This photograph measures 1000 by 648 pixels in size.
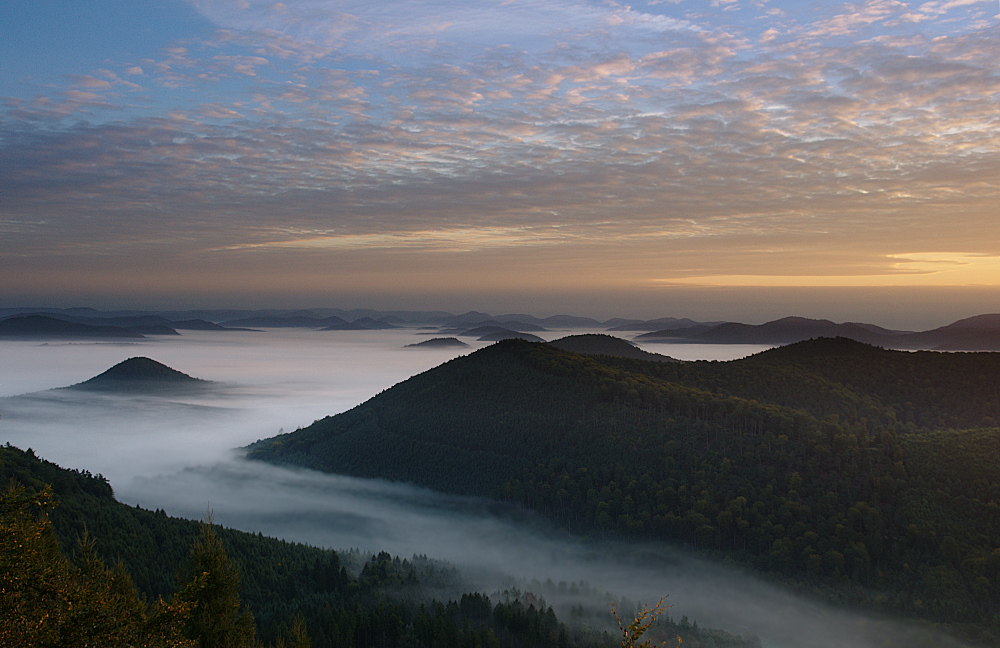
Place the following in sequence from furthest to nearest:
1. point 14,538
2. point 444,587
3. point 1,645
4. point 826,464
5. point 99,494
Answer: point 826,464, point 444,587, point 99,494, point 14,538, point 1,645

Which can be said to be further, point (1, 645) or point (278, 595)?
point (278, 595)

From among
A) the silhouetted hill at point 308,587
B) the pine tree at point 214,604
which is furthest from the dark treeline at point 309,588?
the pine tree at point 214,604

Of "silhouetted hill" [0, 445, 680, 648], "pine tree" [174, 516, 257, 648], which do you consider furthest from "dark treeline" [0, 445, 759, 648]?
"pine tree" [174, 516, 257, 648]

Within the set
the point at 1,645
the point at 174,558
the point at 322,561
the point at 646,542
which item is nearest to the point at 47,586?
the point at 1,645

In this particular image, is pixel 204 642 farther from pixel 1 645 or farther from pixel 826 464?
pixel 826 464

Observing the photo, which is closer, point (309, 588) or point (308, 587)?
point (309, 588)

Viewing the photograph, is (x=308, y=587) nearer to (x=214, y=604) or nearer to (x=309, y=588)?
(x=309, y=588)

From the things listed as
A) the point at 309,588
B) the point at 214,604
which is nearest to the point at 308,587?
the point at 309,588

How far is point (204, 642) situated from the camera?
155 feet

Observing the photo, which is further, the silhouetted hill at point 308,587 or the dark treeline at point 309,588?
the silhouetted hill at point 308,587

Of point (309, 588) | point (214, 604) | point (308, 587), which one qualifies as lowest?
point (309, 588)

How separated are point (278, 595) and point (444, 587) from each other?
43380 mm

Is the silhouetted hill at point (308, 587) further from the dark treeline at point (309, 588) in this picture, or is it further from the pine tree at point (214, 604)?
the pine tree at point (214, 604)

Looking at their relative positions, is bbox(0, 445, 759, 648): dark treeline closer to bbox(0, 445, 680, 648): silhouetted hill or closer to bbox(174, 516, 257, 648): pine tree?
bbox(0, 445, 680, 648): silhouetted hill
